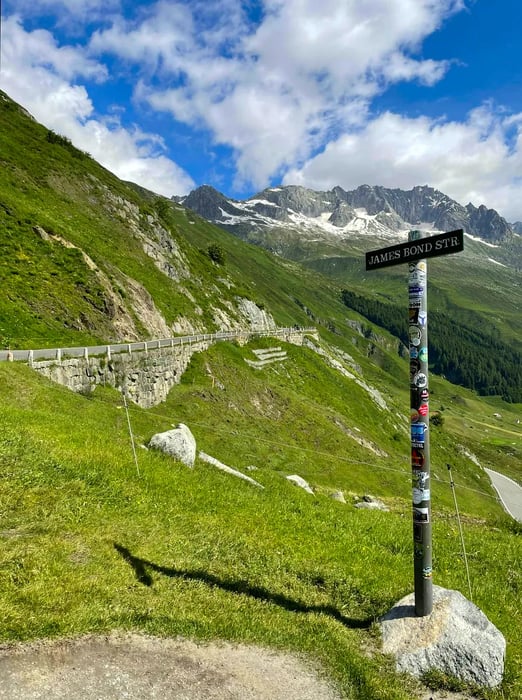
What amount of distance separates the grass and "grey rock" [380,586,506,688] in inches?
14.6

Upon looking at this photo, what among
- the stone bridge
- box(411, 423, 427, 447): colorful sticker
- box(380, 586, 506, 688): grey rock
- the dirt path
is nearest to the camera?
the dirt path

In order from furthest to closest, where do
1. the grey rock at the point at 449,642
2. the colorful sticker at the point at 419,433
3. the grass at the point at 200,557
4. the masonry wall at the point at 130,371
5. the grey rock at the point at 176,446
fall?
the masonry wall at the point at 130,371, the grey rock at the point at 176,446, the colorful sticker at the point at 419,433, the grass at the point at 200,557, the grey rock at the point at 449,642

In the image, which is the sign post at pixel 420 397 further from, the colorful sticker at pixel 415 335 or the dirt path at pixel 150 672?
the dirt path at pixel 150 672

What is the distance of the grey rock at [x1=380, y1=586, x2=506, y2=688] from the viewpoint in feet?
27.0

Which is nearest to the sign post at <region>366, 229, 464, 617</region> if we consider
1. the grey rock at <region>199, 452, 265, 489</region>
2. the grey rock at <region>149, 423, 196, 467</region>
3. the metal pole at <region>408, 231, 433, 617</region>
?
the metal pole at <region>408, 231, 433, 617</region>

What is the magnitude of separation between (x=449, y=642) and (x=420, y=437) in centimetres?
402

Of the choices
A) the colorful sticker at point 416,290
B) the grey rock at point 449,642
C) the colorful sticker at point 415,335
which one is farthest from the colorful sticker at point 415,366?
the grey rock at point 449,642

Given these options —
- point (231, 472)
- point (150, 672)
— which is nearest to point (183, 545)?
point (150, 672)

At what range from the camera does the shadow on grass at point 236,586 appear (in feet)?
32.6

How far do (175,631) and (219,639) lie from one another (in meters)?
0.87

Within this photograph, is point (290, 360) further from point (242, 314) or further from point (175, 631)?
point (175, 631)

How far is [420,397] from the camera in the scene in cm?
895

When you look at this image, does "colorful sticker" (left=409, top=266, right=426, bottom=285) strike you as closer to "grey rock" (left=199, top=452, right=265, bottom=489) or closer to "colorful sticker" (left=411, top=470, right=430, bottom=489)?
"colorful sticker" (left=411, top=470, right=430, bottom=489)

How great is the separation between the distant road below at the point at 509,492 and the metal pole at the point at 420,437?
11649cm
